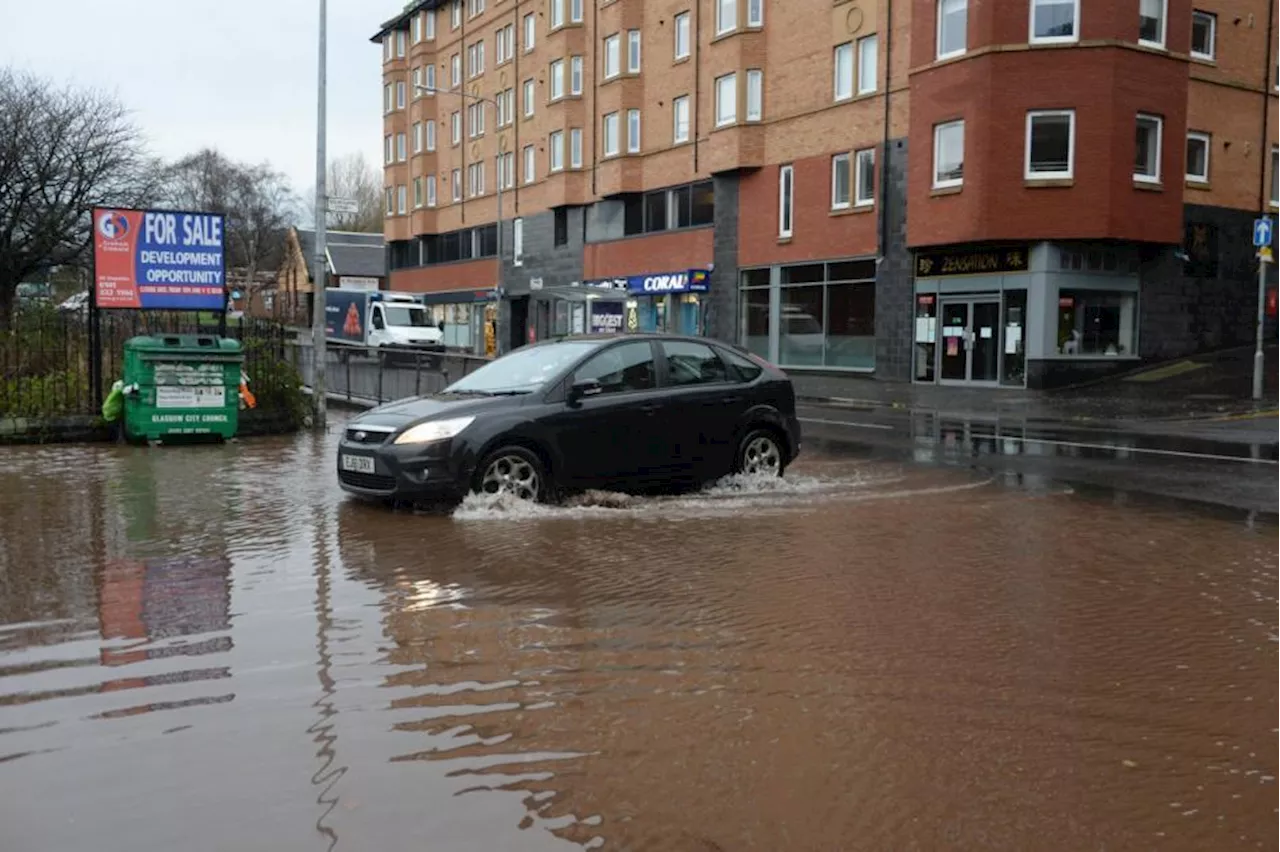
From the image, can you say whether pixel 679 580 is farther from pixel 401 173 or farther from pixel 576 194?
pixel 401 173

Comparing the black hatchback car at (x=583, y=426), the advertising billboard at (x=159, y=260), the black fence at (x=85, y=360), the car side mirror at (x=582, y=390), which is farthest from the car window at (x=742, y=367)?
the black fence at (x=85, y=360)

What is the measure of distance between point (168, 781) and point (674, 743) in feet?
5.67

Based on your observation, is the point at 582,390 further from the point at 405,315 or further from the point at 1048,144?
the point at 405,315

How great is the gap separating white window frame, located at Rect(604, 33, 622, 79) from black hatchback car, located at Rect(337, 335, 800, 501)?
112ft

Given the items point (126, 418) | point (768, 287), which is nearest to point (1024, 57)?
point (768, 287)

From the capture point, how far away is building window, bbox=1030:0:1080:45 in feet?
86.3

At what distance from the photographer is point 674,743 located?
14.1 feet

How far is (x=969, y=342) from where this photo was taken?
2866 cm

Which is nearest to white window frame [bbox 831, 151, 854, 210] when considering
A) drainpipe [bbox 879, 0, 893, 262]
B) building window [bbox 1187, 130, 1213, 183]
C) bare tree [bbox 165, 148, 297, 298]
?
drainpipe [bbox 879, 0, 893, 262]

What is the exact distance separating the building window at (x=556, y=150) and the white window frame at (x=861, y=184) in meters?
17.5

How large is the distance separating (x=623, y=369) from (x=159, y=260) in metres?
8.04

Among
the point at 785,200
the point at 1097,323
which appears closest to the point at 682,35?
the point at 785,200

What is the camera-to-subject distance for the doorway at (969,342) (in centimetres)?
2805

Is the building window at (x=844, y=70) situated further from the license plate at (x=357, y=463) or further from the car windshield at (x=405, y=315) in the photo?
the license plate at (x=357, y=463)
